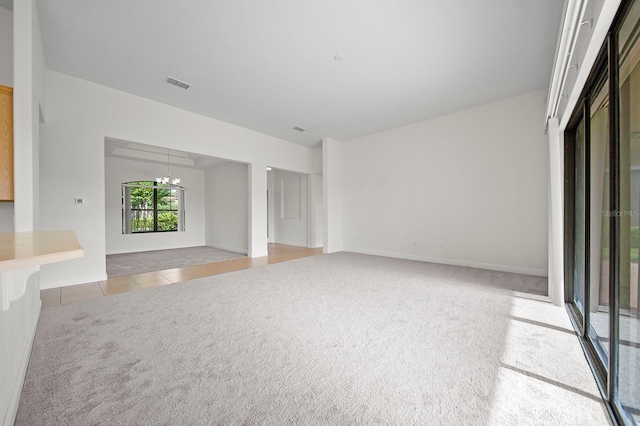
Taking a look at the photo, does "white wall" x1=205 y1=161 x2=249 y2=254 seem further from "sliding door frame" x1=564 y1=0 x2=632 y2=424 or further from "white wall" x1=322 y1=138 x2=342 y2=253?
"sliding door frame" x1=564 y1=0 x2=632 y2=424

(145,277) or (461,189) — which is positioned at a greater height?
(461,189)

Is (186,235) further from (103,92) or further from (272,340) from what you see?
(272,340)

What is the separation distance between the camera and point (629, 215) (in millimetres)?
1329

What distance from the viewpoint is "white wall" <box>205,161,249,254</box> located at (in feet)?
23.6

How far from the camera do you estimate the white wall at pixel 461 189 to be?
14.0 feet

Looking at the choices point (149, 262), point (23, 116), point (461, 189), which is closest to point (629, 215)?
point (461, 189)

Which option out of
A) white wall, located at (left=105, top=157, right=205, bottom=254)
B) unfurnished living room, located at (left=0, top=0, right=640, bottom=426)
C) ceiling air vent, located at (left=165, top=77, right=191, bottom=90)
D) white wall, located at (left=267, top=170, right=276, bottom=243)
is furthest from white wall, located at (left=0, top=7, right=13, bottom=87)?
white wall, located at (left=267, top=170, right=276, bottom=243)

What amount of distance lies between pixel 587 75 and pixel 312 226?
644cm

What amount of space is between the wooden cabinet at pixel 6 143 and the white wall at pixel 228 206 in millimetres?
4781

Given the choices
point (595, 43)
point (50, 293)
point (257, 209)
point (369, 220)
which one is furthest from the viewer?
point (369, 220)

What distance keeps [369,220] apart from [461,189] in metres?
2.24

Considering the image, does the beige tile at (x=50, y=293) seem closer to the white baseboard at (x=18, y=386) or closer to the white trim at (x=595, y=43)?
the white baseboard at (x=18, y=386)

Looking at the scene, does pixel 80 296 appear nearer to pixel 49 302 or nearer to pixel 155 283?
pixel 49 302

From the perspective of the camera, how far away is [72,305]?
2861mm
